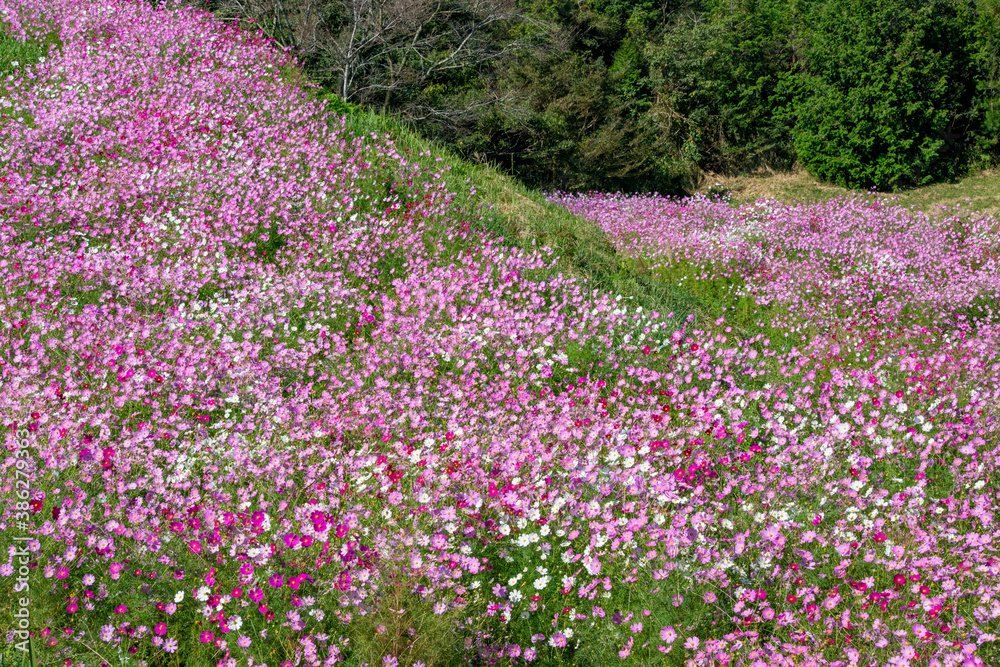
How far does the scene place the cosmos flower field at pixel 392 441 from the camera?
3002 millimetres

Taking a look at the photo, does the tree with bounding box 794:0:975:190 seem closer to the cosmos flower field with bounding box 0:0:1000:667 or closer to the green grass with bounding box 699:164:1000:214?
the green grass with bounding box 699:164:1000:214

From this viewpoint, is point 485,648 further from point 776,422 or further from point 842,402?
point 842,402

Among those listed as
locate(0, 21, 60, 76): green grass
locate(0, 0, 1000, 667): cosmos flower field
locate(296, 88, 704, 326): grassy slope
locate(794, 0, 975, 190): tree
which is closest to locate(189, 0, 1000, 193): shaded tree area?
locate(794, 0, 975, 190): tree

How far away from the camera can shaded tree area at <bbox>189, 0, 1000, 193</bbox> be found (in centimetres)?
1667

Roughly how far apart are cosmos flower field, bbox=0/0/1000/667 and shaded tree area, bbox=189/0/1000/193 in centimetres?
855

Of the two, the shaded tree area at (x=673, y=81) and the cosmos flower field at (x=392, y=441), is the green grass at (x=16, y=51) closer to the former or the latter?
the cosmos flower field at (x=392, y=441)

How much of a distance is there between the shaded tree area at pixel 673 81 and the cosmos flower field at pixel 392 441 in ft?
28.1

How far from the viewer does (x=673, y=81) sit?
99.1 feet

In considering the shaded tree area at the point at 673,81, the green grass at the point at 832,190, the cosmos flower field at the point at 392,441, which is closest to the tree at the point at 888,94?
the shaded tree area at the point at 673,81

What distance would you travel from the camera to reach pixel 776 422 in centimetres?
494

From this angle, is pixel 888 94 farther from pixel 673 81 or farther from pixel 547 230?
pixel 547 230

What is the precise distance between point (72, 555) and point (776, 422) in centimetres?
420

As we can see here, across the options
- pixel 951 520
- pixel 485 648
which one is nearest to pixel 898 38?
pixel 951 520

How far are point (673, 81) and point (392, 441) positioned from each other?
29.3 metres
